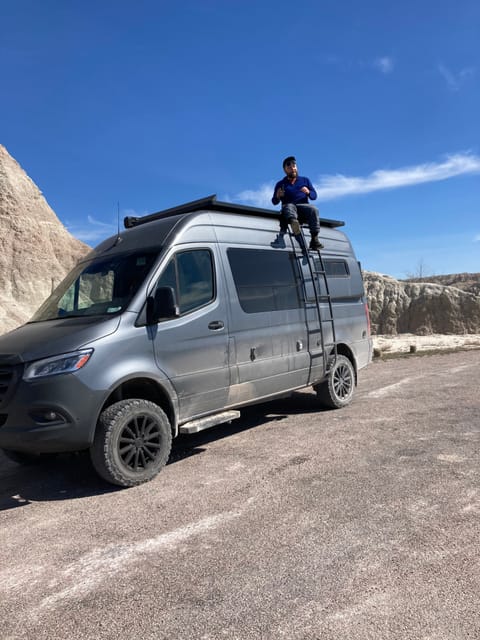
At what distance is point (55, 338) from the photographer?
4.51m

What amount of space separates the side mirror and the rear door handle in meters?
0.68

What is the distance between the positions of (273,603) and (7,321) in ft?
69.1

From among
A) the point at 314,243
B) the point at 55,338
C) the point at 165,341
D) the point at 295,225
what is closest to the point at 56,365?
the point at 55,338

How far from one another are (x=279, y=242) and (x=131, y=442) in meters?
3.50

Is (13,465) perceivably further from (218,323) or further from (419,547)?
(419,547)

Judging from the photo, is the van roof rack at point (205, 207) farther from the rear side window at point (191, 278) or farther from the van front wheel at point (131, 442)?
the van front wheel at point (131, 442)

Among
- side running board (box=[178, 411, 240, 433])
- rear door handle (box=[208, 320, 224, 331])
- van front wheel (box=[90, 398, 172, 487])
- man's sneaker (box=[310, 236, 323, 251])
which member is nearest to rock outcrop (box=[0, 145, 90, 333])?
man's sneaker (box=[310, 236, 323, 251])

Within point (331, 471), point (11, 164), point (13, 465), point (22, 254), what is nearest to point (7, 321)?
point (22, 254)

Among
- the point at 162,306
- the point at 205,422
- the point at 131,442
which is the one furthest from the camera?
the point at 205,422

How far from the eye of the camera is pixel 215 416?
5469 millimetres

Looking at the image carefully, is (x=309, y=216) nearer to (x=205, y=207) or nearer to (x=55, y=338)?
(x=205, y=207)

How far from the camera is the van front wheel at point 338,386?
7426mm

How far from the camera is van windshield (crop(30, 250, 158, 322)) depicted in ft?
16.8

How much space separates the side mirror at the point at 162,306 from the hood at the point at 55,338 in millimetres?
356
